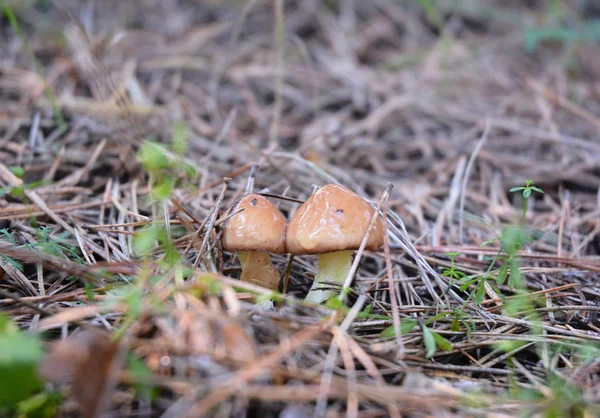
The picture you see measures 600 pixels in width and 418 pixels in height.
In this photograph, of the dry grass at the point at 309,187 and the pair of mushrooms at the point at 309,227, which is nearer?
the dry grass at the point at 309,187

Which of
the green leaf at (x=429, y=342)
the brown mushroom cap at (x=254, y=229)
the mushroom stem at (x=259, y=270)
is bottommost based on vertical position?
the green leaf at (x=429, y=342)

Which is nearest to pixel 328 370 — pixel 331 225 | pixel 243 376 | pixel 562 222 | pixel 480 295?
pixel 243 376

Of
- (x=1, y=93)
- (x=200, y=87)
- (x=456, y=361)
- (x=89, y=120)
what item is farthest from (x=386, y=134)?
(x=1, y=93)

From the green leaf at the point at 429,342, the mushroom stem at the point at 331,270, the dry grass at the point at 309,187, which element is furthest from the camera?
the mushroom stem at the point at 331,270

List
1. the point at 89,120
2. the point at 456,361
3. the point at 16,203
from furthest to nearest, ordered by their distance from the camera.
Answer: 1. the point at 89,120
2. the point at 16,203
3. the point at 456,361

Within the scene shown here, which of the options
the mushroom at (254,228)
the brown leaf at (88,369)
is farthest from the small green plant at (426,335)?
the brown leaf at (88,369)

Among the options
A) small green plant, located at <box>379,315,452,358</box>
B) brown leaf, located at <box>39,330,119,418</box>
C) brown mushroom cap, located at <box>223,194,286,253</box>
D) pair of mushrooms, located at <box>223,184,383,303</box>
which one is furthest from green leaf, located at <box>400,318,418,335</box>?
brown leaf, located at <box>39,330,119,418</box>

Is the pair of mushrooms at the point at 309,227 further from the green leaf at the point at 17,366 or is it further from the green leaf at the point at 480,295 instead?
the green leaf at the point at 17,366

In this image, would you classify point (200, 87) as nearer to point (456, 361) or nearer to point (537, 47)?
point (456, 361)
